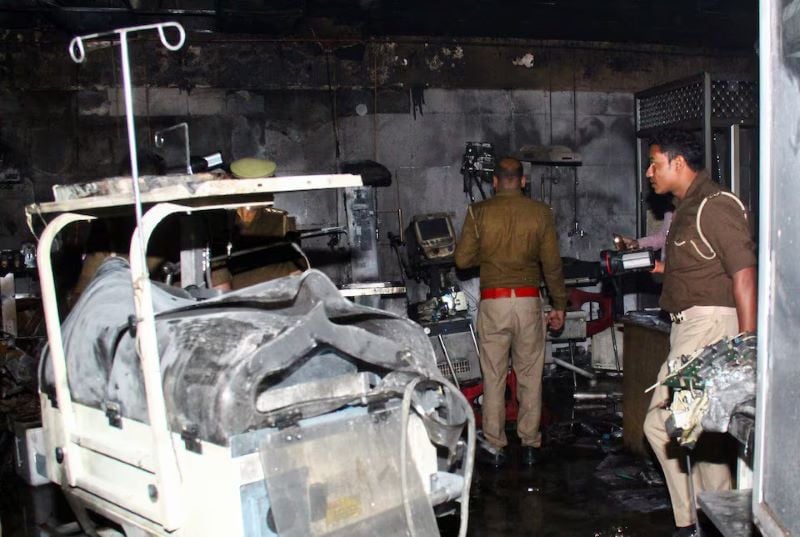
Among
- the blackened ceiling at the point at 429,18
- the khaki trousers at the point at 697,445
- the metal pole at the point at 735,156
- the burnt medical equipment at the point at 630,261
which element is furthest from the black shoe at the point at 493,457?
the blackened ceiling at the point at 429,18

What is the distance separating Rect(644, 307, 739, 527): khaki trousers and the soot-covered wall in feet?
13.5

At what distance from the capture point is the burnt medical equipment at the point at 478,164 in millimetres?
7293

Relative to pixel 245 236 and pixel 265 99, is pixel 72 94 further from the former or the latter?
pixel 245 236

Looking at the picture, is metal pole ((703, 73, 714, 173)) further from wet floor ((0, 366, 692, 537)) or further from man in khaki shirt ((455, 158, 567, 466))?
wet floor ((0, 366, 692, 537))

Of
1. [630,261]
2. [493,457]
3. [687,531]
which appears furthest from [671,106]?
[687,531]

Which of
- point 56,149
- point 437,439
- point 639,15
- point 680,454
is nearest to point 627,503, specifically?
point 680,454

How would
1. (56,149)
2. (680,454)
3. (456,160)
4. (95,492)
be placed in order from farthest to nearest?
(456,160), (56,149), (680,454), (95,492)

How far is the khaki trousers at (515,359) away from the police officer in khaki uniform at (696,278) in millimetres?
1448

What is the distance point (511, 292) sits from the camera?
16.4ft

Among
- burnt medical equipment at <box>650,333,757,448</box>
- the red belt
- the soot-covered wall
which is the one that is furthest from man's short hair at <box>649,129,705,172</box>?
the soot-covered wall

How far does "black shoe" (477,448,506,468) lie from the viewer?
4.93m

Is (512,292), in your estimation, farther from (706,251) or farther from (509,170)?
(706,251)

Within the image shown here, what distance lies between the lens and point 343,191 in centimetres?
713

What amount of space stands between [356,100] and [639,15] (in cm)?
286
